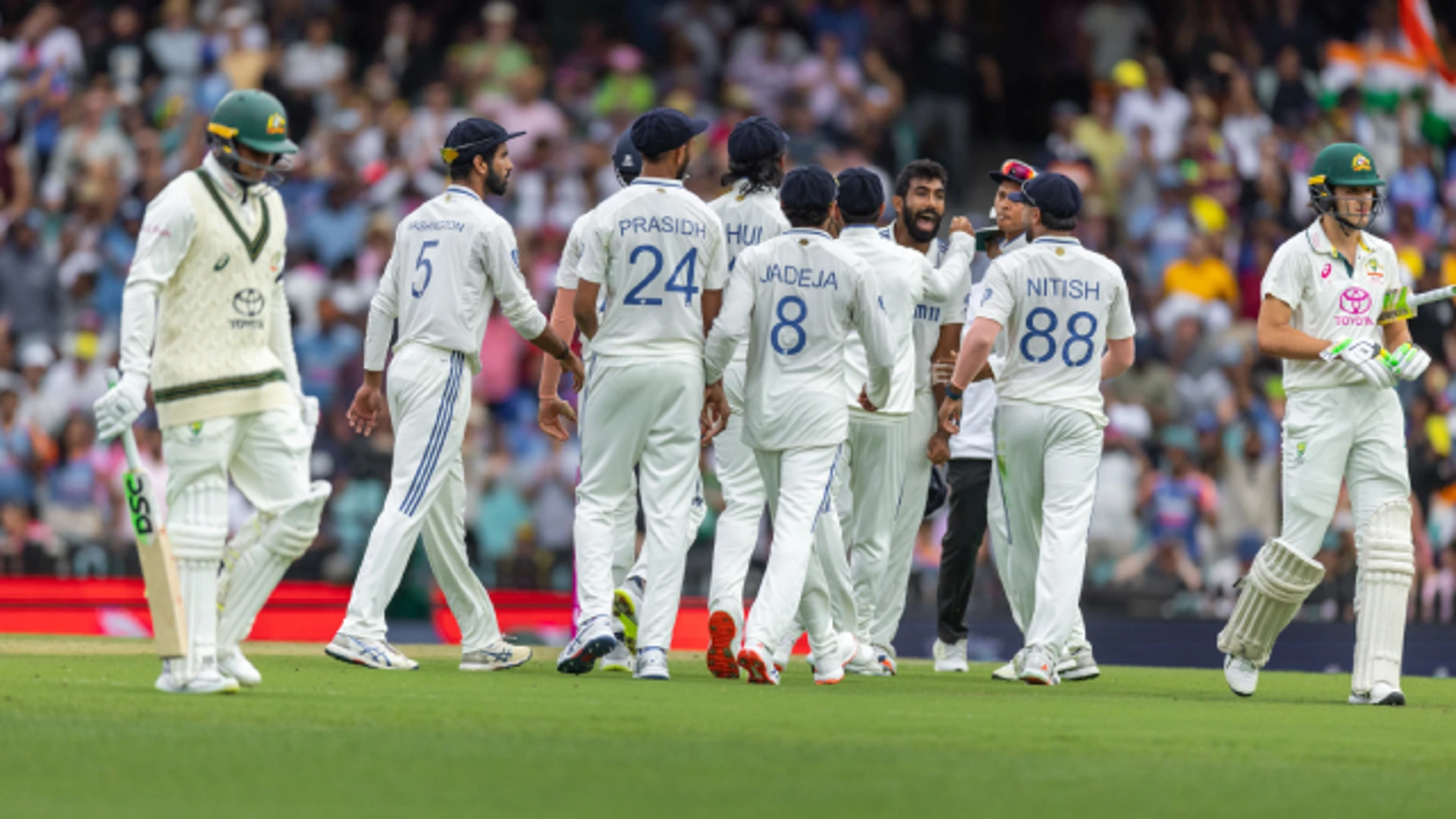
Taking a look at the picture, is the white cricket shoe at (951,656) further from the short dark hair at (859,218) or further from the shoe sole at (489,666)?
the short dark hair at (859,218)

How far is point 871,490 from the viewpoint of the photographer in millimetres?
11328

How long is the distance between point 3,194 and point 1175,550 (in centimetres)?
1194

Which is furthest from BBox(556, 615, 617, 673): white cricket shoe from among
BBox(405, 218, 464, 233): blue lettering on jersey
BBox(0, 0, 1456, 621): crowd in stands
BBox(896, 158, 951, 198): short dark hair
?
BBox(0, 0, 1456, 621): crowd in stands

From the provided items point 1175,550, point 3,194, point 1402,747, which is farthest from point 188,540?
point 3,194

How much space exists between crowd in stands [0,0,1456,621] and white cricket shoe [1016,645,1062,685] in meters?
5.23

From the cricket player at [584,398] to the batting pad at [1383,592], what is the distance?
3194 mm

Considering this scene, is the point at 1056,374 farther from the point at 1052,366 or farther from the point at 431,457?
the point at 431,457

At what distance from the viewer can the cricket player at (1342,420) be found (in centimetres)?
980

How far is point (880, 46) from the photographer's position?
75.2 ft

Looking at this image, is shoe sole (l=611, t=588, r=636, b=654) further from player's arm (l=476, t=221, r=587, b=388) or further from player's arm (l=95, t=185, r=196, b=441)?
player's arm (l=95, t=185, r=196, b=441)

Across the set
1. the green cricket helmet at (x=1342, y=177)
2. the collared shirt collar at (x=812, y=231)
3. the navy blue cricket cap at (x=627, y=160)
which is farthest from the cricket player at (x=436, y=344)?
the green cricket helmet at (x=1342, y=177)

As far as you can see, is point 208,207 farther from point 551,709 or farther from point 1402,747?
point 1402,747

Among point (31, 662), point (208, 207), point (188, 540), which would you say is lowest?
point (31, 662)

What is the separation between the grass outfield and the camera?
228 inches
